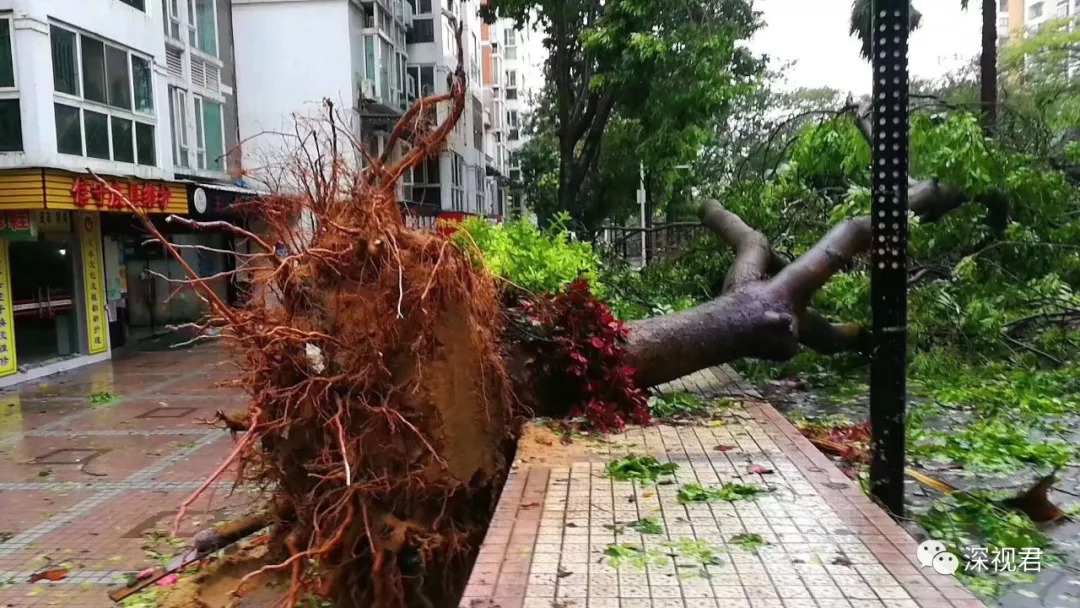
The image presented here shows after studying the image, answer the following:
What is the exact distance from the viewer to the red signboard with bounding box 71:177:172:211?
41.3 ft

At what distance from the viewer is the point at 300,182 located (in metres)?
5.26

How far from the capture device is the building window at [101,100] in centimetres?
1265

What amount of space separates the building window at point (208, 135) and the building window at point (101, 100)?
2636mm

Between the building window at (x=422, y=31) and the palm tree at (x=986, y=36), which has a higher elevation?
the building window at (x=422, y=31)

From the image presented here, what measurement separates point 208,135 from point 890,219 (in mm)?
16739

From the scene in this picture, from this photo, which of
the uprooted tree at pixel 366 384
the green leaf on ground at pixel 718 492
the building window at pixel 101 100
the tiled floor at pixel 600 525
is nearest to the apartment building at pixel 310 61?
the building window at pixel 101 100

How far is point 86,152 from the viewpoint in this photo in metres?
13.0

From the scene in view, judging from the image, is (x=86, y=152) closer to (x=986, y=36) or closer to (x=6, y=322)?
(x=6, y=322)

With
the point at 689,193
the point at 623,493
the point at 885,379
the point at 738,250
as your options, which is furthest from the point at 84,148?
the point at 689,193

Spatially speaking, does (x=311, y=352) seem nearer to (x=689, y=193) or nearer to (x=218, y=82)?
(x=218, y=82)

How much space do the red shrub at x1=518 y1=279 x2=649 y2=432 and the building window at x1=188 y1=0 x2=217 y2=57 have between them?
1422cm

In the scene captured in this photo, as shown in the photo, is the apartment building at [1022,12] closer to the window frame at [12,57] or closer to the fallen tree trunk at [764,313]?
the fallen tree trunk at [764,313]

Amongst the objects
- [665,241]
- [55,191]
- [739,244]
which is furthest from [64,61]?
[739,244]

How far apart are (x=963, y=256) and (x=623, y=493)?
22.2 ft
